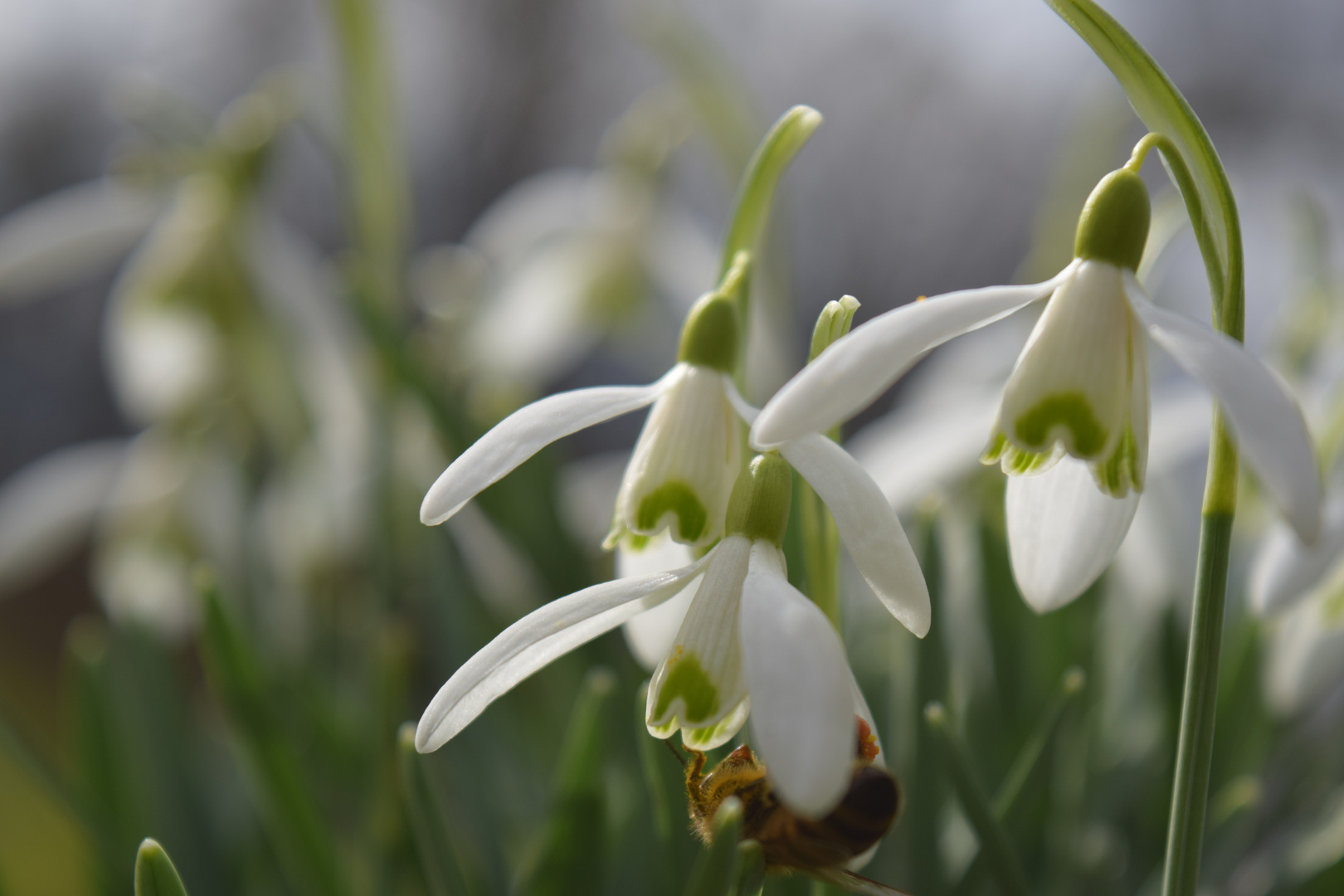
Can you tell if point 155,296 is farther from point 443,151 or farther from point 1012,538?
point 443,151

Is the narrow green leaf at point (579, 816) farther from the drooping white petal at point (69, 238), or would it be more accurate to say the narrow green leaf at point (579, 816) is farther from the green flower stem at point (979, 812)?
the drooping white petal at point (69, 238)

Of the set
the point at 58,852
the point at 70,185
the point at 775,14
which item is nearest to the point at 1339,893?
the point at 58,852

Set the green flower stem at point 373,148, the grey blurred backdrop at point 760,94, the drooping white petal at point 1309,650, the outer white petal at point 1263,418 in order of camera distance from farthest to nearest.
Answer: the grey blurred backdrop at point 760,94
the green flower stem at point 373,148
the drooping white petal at point 1309,650
the outer white petal at point 1263,418

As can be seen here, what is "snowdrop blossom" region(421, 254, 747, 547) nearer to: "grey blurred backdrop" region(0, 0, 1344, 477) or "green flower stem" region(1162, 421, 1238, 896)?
"green flower stem" region(1162, 421, 1238, 896)

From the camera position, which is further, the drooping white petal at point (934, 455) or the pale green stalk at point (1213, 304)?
the drooping white petal at point (934, 455)

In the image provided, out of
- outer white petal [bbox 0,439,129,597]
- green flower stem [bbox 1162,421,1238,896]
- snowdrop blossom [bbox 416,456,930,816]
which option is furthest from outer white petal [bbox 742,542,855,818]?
outer white petal [bbox 0,439,129,597]

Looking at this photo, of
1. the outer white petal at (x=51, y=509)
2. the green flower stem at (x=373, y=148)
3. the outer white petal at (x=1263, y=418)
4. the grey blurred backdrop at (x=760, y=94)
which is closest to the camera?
the outer white petal at (x=1263, y=418)

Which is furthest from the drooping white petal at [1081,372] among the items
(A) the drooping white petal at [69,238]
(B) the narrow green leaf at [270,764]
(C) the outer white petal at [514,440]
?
(A) the drooping white petal at [69,238]
